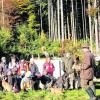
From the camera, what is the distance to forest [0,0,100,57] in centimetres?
5044

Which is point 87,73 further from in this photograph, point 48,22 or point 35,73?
point 48,22

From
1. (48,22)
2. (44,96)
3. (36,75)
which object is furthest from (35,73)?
(48,22)

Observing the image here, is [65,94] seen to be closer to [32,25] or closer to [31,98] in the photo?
[31,98]

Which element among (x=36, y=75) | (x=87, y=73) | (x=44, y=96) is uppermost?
(x=87, y=73)

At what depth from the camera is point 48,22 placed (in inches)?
2719

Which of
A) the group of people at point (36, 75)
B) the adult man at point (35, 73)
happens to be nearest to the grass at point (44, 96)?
the group of people at point (36, 75)

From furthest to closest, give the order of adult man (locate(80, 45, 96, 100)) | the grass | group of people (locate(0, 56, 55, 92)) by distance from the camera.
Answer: group of people (locate(0, 56, 55, 92)) → the grass → adult man (locate(80, 45, 96, 100))

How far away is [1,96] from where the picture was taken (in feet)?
52.2

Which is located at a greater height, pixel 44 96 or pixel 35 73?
pixel 35 73

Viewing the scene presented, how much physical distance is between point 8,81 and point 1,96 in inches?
83.8

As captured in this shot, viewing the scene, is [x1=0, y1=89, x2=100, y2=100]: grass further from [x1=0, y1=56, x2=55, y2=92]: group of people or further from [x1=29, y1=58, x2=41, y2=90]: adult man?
[x1=29, y1=58, x2=41, y2=90]: adult man

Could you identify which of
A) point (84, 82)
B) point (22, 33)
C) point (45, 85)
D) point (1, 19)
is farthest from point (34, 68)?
point (1, 19)

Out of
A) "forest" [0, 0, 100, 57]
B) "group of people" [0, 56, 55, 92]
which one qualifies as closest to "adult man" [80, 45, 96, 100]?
"group of people" [0, 56, 55, 92]

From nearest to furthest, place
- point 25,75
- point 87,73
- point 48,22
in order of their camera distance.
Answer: point 87,73
point 25,75
point 48,22
